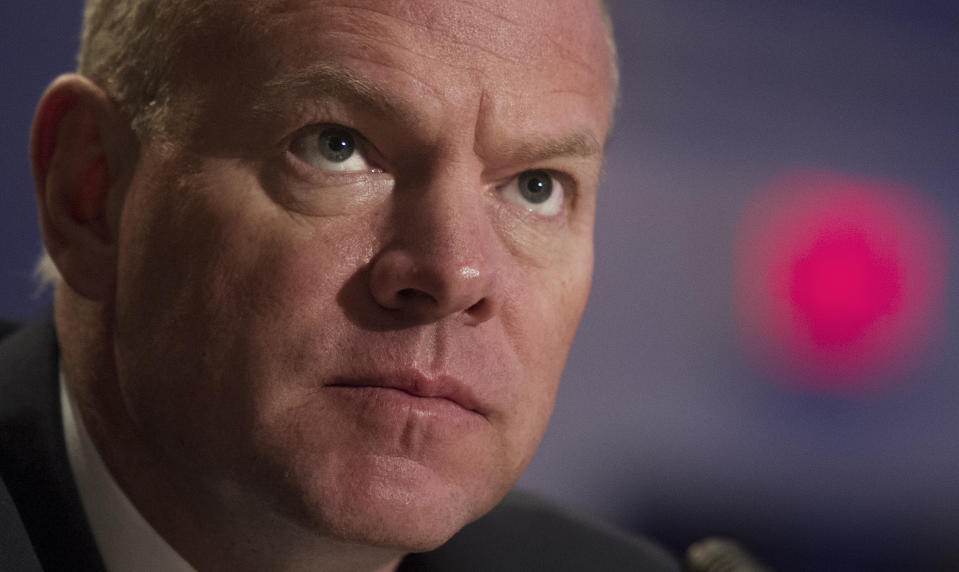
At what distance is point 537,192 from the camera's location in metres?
1.38

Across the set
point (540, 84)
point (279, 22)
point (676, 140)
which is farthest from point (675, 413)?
point (279, 22)

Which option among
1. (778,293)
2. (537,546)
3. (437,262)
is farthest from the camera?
(778,293)

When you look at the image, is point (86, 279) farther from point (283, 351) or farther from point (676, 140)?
point (676, 140)

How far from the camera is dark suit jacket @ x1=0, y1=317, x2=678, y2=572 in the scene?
1.27m

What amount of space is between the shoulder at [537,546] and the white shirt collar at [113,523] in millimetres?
423

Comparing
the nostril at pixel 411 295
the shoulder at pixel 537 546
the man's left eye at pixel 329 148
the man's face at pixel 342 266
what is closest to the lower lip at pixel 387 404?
the man's face at pixel 342 266

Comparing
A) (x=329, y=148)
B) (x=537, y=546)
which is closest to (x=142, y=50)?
(x=329, y=148)

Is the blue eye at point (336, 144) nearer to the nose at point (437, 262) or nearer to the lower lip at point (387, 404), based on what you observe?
the nose at point (437, 262)

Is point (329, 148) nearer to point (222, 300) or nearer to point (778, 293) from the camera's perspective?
point (222, 300)

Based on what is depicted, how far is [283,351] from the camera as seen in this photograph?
1156 millimetres

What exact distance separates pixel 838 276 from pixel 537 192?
1944mm

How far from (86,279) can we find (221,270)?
26 centimetres

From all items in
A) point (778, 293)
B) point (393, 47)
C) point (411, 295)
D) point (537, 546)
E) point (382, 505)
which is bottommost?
point (537, 546)

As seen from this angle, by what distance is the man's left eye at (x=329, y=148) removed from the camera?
4.00ft
